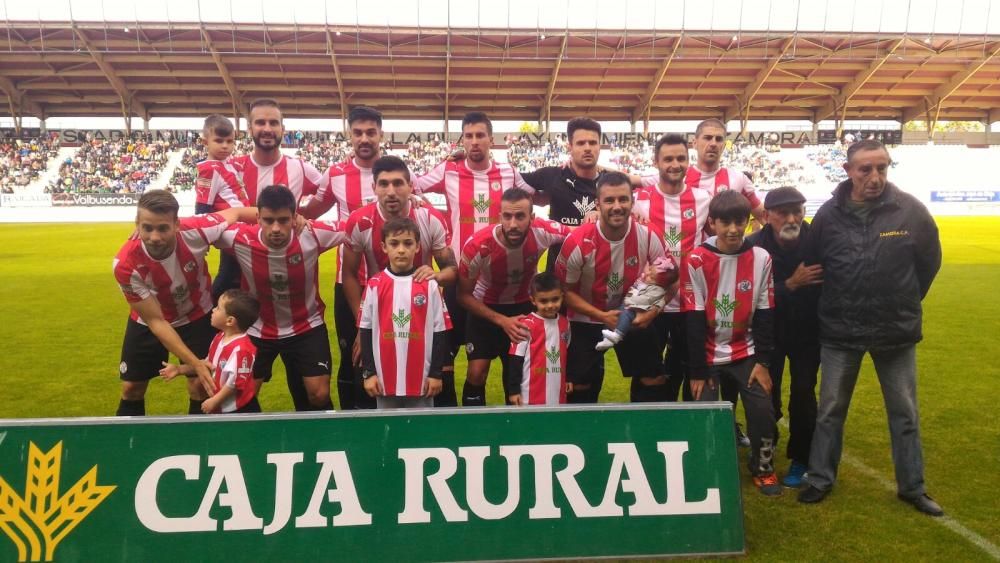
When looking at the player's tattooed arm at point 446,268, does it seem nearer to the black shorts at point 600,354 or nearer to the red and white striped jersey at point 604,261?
the red and white striped jersey at point 604,261

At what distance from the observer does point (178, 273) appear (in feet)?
13.2

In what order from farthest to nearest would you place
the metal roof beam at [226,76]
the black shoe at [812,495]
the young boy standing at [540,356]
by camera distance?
the metal roof beam at [226,76], the young boy standing at [540,356], the black shoe at [812,495]

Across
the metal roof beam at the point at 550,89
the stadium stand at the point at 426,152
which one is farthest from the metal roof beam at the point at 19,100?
the metal roof beam at the point at 550,89

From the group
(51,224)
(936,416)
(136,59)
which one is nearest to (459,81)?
(136,59)

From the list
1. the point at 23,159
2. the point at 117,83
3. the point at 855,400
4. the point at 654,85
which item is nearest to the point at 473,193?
the point at 855,400

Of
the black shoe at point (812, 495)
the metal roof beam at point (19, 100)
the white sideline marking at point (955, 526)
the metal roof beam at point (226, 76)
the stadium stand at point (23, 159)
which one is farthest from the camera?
the metal roof beam at point (19, 100)

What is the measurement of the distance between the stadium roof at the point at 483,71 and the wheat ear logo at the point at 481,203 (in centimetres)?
2879

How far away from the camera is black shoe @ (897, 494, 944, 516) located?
11.2 feet

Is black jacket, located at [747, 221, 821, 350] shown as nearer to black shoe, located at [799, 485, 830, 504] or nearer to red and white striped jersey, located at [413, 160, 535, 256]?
black shoe, located at [799, 485, 830, 504]

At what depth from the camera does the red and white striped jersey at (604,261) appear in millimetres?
3934

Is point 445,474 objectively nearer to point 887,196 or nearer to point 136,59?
point 887,196

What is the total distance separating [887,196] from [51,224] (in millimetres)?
29817

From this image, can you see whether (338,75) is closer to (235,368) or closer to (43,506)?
(235,368)

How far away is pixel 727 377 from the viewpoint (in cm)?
382
